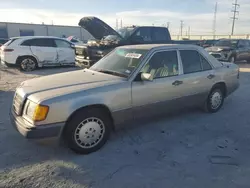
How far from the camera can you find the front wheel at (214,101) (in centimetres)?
524

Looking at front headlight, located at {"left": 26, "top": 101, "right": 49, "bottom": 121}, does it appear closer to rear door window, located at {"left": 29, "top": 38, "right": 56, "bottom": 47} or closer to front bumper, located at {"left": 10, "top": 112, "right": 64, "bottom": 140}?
front bumper, located at {"left": 10, "top": 112, "right": 64, "bottom": 140}

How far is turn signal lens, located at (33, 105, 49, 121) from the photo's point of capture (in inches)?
120

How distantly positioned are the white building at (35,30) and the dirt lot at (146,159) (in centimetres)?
3931

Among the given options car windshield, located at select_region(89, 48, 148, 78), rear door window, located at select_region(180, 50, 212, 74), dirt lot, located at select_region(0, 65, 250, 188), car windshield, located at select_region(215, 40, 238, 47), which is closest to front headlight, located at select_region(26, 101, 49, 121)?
dirt lot, located at select_region(0, 65, 250, 188)

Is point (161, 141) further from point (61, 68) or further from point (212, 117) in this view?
point (61, 68)

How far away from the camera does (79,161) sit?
3289mm

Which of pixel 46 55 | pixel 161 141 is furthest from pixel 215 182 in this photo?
pixel 46 55

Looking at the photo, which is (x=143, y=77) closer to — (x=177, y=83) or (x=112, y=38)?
(x=177, y=83)

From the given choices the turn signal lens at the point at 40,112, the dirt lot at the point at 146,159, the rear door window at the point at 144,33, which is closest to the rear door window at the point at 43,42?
the rear door window at the point at 144,33

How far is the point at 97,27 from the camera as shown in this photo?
11.6 m

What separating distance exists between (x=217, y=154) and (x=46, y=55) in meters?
9.65

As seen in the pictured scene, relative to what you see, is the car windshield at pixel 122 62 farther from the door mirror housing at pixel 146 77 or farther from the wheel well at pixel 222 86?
the wheel well at pixel 222 86

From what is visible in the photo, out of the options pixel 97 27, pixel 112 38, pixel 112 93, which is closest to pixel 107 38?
pixel 112 38

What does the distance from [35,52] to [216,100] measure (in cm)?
861
